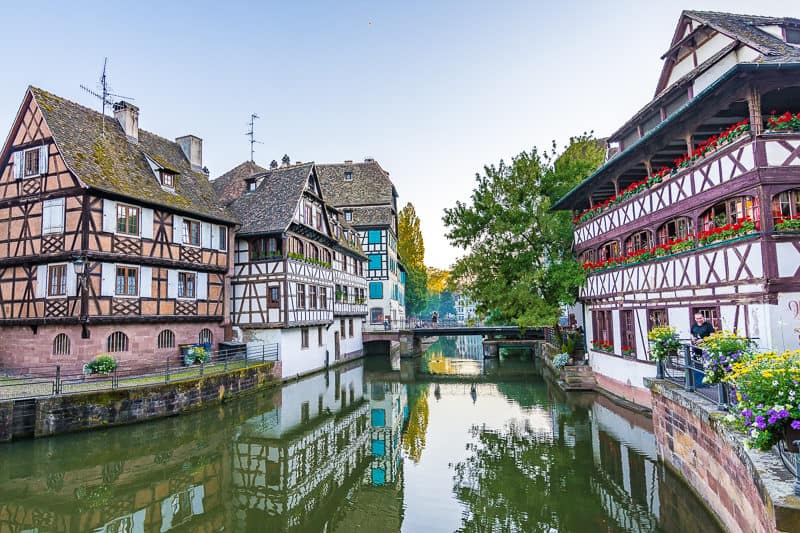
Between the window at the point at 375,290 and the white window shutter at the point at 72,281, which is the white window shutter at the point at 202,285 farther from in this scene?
the window at the point at 375,290

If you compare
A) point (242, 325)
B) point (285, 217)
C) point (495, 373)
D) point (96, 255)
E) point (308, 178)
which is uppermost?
point (308, 178)

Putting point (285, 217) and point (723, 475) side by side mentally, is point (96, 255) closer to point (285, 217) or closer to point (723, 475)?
point (285, 217)

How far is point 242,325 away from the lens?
87.3 ft

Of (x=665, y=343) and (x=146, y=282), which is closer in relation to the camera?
(x=665, y=343)

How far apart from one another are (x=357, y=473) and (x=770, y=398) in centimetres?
941

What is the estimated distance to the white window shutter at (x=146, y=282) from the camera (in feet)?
69.1

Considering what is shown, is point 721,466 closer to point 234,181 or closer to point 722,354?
point 722,354

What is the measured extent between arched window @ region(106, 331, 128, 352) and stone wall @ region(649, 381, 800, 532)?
19.0 m

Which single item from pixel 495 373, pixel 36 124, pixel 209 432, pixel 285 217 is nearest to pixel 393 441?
pixel 209 432

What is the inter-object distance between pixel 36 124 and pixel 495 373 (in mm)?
26364

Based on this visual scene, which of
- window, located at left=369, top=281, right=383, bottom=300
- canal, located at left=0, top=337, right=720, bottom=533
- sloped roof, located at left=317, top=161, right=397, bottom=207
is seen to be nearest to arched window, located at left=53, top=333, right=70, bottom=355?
canal, located at left=0, top=337, right=720, bottom=533

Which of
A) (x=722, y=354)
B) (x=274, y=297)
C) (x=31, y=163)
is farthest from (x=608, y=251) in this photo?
(x=31, y=163)

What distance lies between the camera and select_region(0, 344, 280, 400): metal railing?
1598cm

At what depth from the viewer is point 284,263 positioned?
26.2m
